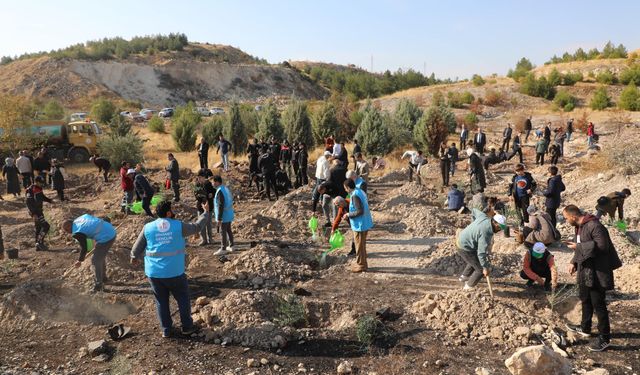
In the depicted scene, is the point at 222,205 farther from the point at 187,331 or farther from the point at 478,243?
the point at 478,243

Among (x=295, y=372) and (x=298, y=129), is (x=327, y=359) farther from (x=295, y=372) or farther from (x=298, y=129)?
(x=298, y=129)

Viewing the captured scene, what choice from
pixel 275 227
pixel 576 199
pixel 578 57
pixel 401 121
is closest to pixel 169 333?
pixel 275 227

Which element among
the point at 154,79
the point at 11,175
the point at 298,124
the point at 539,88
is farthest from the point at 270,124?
the point at 154,79

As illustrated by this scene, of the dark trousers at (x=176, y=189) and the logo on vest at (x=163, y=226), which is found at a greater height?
the logo on vest at (x=163, y=226)

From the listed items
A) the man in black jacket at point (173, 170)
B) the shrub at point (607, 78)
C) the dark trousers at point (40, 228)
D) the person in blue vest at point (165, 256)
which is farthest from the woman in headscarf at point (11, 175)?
the shrub at point (607, 78)

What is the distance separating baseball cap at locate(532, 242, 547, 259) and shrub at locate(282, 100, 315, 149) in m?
17.1

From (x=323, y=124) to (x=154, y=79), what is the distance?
37.3 m

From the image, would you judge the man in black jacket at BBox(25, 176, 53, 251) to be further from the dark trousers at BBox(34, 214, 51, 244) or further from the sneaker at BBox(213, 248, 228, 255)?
the sneaker at BBox(213, 248, 228, 255)

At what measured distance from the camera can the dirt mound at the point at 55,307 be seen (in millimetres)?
5789

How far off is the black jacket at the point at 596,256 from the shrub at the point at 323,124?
61.4 ft

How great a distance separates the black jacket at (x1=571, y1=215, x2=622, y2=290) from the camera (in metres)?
4.54

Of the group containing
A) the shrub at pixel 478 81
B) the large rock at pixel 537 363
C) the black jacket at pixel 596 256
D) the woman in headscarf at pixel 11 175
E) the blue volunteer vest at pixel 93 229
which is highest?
the shrub at pixel 478 81

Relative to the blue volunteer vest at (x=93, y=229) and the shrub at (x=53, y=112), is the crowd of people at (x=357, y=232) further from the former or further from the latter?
the shrub at (x=53, y=112)

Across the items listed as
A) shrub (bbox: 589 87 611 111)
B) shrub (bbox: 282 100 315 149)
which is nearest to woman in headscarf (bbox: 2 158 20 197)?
shrub (bbox: 282 100 315 149)
